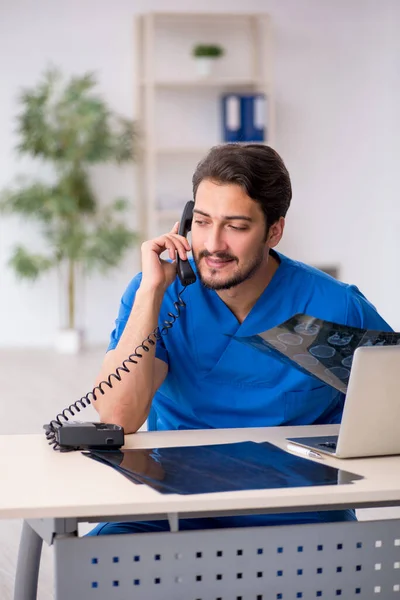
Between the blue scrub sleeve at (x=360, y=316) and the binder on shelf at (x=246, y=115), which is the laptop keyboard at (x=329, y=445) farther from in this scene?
the binder on shelf at (x=246, y=115)

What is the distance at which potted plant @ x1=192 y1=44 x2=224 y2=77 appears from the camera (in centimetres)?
669

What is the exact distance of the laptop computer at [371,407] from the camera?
146 cm

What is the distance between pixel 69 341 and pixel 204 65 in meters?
2.21

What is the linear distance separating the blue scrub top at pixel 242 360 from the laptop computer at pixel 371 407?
0.31m

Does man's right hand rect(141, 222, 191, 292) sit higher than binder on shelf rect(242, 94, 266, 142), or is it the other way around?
binder on shelf rect(242, 94, 266, 142)

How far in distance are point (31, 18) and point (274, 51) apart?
5.88ft

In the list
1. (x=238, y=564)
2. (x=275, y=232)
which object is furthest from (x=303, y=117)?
(x=238, y=564)

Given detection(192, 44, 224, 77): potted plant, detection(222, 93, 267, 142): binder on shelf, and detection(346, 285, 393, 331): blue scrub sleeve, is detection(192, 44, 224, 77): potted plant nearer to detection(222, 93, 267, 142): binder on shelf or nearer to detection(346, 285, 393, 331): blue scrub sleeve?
detection(222, 93, 267, 142): binder on shelf

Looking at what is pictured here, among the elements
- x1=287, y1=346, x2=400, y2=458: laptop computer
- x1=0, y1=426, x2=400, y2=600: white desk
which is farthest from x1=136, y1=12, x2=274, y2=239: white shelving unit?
x1=0, y1=426, x2=400, y2=600: white desk

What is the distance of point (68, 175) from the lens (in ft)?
21.2

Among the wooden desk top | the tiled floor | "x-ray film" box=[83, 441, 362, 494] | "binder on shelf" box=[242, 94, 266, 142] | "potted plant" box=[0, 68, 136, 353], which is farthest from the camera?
"binder on shelf" box=[242, 94, 266, 142]

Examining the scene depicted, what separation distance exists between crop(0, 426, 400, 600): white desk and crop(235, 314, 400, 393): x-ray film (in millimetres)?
189

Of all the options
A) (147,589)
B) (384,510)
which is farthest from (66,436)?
(384,510)

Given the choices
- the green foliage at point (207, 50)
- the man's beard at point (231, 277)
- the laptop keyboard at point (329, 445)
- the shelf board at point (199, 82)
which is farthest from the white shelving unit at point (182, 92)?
the laptop keyboard at point (329, 445)
